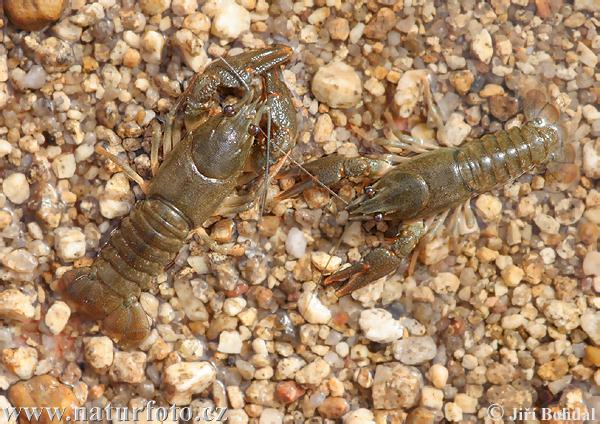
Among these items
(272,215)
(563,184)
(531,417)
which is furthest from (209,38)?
(531,417)

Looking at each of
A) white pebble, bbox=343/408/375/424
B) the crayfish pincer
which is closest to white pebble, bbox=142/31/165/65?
the crayfish pincer

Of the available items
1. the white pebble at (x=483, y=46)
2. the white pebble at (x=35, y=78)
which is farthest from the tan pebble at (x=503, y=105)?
the white pebble at (x=35, y=78)

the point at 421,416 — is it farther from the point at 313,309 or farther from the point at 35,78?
the point at 35,78

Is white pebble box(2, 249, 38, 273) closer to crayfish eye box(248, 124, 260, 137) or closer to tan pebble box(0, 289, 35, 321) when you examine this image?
tan pebble box(0, 289, 35, 321)

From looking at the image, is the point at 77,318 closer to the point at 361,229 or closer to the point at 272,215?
the point at 272,215

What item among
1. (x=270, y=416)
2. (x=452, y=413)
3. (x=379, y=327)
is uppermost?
(x=379, y=327)

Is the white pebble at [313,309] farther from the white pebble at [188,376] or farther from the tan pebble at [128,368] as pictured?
the tan pebble at [128,368]

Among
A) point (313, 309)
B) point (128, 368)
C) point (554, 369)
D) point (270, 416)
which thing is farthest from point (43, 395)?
point (554, 369)
